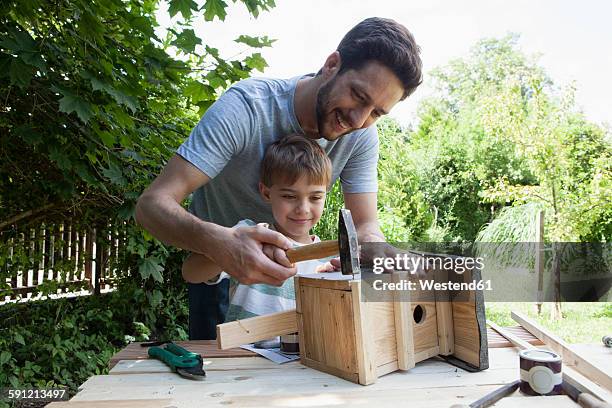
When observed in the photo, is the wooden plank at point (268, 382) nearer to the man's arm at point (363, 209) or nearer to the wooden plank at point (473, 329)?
the wooden plank at point (473, 329)

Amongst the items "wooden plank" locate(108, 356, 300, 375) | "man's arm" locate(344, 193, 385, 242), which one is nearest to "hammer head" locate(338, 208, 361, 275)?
"wooden plank" locate(108, 356, 300, 375)

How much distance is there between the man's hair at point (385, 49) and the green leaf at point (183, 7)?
879 mm

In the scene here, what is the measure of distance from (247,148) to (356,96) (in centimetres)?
53

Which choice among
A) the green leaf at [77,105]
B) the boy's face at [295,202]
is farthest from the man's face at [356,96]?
the green leaf at [77,105]

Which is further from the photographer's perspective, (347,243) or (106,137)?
(106,137)

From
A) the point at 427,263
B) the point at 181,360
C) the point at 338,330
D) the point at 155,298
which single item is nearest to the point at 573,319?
the point at 155,298

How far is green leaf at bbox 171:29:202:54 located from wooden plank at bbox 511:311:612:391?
7.13 ft

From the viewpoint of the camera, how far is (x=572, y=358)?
154cm

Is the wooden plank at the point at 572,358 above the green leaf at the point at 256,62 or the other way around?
the other way around

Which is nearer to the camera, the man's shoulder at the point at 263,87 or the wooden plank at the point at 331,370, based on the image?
the wooden plank at the point at 331,370

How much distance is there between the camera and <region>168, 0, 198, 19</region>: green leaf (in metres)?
2.52

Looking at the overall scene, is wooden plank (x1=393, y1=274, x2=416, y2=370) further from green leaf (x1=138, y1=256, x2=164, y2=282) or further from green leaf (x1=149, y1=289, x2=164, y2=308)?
green leaf (x1=149, y1=289, x2=164, y2=308)

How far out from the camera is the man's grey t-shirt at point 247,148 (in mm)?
1925

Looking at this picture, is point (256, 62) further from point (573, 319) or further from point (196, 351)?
point (573, 319)
